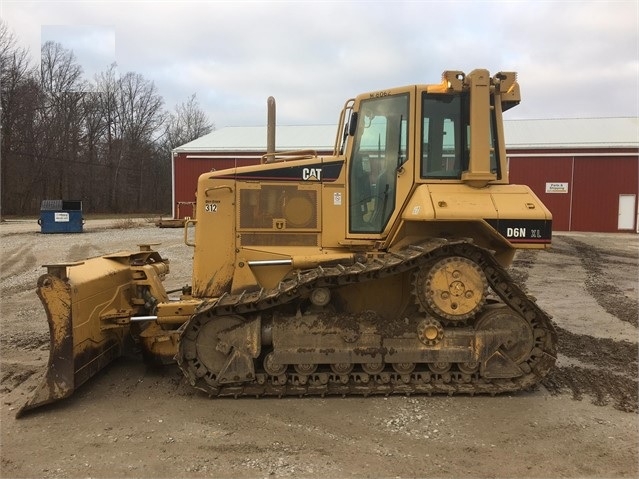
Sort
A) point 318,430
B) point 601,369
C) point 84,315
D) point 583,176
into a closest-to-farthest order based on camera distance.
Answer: point 318,430
point 84,315
point 601,369
point 583,176

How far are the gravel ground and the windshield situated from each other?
1810 mm

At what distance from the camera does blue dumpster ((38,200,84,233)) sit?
21031mm

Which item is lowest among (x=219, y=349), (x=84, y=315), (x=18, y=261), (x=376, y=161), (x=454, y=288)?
(x=18, y=261)

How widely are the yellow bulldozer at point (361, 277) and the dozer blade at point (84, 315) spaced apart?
0.06 feet

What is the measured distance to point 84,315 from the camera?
4.77 metres

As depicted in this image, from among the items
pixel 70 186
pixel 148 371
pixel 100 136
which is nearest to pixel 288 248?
pixel 148 371

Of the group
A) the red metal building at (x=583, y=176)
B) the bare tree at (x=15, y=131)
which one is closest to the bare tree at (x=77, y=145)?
the bare tree at (x=15, y=131)

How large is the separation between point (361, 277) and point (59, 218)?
20.3 m

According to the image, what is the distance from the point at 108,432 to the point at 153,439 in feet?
1.40

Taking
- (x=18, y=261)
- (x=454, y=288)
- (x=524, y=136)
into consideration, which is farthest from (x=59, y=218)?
(x=524, y=136)

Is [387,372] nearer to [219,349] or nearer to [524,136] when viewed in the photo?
[219,349]

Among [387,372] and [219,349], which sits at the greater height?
[219,349]

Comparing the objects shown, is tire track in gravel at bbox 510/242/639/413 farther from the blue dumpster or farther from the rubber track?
→ the blue dumpster

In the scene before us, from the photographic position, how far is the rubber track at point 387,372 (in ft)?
15.0
